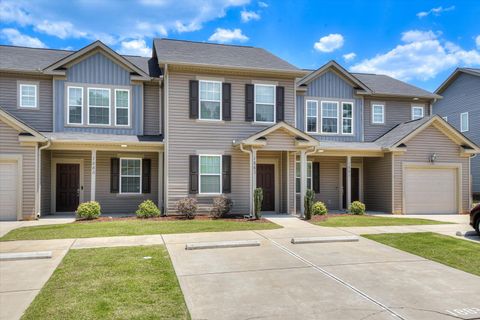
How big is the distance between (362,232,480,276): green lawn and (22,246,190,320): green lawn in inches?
225

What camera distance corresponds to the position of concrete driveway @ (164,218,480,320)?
5.00 metres

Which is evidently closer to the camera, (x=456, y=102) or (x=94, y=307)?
(x=94, y=307)

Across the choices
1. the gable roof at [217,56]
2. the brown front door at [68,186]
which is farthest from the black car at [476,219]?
the brown front door at [68,186]

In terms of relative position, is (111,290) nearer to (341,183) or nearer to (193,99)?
(193,99)

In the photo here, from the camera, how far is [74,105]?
15484mm

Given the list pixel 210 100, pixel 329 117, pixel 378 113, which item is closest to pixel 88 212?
pixel 210 100

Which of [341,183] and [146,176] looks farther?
[341,183]

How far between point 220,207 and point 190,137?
320cm

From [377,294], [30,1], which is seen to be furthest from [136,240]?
[30,1]

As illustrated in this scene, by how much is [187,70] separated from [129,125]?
3.61 meters

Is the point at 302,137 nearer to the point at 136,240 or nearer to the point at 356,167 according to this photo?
the point at 356,167

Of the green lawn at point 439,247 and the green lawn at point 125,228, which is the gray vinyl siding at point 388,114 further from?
the green lawn at point 125,228

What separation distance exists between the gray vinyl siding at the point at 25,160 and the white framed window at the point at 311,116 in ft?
39.0

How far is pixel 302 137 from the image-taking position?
1491 cm
